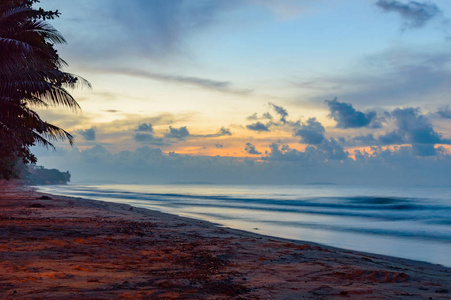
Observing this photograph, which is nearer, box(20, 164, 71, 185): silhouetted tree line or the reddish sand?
the reddish sand

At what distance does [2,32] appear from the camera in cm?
1280

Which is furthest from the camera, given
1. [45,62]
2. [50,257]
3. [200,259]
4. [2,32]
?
[45,62]

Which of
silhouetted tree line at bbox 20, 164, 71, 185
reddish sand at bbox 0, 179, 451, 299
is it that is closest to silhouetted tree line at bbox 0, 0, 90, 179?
reddish sand at bbox 0, 179, 451, 299

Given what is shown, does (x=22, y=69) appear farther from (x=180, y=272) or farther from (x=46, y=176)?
(x=46, y=176)

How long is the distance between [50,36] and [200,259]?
10564 mm

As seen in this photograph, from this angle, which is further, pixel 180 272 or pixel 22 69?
pixel 22 69

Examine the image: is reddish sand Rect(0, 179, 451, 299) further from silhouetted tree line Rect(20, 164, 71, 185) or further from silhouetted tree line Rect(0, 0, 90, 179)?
silhouetted tree line Rect(20, 164, 71, 185)

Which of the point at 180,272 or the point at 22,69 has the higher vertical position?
the point at 22,69

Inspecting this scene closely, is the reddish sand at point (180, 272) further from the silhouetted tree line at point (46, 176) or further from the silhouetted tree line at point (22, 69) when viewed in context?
the silhouetted tree line at point (46, 176)

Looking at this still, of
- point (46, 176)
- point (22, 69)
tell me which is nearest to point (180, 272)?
point (22, 69)

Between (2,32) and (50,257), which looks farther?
(2,32)

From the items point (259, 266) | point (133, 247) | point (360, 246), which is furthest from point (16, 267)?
point (360, 246)

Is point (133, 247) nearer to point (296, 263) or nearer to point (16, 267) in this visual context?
point (16, 267)

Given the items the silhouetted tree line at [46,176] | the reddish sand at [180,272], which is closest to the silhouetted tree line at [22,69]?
the reddish sand at [180,272]
